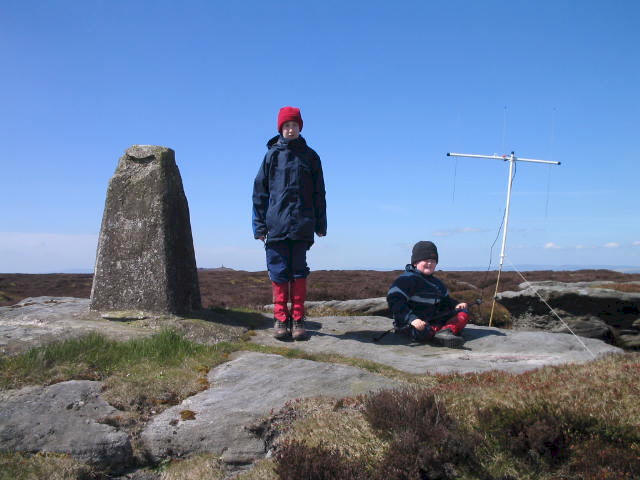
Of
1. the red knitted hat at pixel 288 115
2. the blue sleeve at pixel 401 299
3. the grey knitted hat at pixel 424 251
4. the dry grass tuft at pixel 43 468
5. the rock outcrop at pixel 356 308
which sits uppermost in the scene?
the red knitted hat at pixel 288 115

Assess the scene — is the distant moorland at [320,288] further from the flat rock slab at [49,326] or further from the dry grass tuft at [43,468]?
the dry grass tuft at [43,468]

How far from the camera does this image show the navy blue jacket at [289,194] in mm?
7906

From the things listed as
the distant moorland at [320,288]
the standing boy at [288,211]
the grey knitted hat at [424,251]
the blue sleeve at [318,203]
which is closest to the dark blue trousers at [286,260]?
the standing boy at [288,211]

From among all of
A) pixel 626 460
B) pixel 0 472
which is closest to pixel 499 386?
pixel 626 460

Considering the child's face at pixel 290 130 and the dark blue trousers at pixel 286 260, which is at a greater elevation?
the child's face at pixel 290 130

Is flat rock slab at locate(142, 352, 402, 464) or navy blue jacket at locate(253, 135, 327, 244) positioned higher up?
navy blue jacket at locate(253, 135, 327, 244)

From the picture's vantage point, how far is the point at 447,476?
353cm

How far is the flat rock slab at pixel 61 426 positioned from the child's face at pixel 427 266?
5.65 meters

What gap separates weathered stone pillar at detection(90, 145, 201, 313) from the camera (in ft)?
26.9

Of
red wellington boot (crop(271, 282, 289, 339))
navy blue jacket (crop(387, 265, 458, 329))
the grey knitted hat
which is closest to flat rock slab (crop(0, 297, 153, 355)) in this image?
red wellington boot (crop(271, 282, 289, 339))

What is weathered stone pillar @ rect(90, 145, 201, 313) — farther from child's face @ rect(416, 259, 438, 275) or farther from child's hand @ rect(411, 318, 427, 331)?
child's face @ rect(416, 259, 438, 275)

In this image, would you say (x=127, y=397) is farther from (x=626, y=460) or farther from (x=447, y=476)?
(x=626, y=460)

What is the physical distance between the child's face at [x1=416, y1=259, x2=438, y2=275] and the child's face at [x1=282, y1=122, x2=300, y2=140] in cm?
312

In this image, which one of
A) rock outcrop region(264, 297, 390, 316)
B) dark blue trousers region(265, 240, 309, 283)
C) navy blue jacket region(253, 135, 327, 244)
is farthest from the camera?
rock outcrop region(264, 297, 390, 316)
